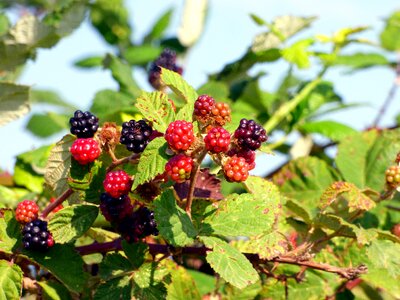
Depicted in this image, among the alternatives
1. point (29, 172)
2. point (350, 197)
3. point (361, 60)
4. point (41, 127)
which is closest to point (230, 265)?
point (350, 197)

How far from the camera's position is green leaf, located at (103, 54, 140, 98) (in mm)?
2795

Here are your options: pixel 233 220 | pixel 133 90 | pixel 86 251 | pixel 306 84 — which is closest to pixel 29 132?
pixel 133 90

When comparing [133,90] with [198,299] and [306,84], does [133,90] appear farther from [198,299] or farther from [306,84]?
[198,299]

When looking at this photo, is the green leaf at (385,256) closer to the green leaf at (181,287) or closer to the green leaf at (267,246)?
the green leaf at (267,246)

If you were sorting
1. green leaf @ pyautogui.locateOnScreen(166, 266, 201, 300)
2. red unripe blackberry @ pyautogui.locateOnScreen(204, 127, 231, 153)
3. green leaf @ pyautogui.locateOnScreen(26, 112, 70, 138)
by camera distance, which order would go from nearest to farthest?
red unripe blackberry @ pyautogui.locateOnScreen(204, 127, 231, 153), green leaf @ pyautogui.locateOnScreen(166, 266, 201, 300), green leaf @ pyautogui.locateOnScreen(26, 112, 70, 138)

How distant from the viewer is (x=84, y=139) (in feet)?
5.23

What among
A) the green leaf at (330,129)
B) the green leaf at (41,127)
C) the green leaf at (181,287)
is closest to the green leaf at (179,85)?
the green leaf at (181,287)

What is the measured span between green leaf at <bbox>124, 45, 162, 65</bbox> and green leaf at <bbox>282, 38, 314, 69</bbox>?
1.20 meters

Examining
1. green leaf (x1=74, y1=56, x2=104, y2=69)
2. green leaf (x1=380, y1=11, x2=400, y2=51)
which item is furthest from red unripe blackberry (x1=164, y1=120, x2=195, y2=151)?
green leaf (x1=74, y1=56, x2=104, y2=69)

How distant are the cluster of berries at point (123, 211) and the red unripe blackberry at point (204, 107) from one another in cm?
19

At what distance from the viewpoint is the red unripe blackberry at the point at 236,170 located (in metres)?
1.43

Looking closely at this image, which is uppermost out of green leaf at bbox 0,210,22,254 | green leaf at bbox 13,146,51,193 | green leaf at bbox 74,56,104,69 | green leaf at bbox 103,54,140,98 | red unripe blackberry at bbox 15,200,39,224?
red unripe blackberry at bbox 15,200,39,224

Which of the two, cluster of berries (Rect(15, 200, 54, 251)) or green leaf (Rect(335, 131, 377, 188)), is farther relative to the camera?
green leaf (Rect(335, 131, 377, 188))

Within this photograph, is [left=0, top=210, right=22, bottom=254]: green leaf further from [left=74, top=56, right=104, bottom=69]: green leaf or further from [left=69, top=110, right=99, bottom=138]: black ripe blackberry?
[left=74, top=56, right=104, bottom=69]: green leaf
